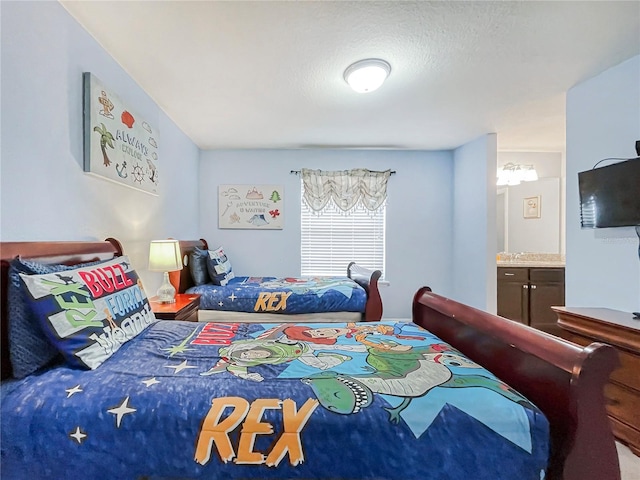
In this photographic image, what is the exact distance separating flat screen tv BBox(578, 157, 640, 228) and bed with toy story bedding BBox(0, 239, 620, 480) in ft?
5.15

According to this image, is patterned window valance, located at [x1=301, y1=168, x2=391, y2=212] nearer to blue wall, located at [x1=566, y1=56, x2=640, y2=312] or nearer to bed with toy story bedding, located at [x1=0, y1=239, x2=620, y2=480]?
blue wall, located at [x1=566, y1=56, x2=640, y2=312]

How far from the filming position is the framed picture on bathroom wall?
414 centimetres

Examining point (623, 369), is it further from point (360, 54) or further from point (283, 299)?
point (360, 54)

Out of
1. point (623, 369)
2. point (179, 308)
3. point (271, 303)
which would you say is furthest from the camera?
point (271, 303)

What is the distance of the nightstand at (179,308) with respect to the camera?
2.13m

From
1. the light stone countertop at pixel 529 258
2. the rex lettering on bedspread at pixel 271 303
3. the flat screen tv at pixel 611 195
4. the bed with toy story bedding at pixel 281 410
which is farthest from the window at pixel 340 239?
the bed with toy story bedding at pixel 281 410

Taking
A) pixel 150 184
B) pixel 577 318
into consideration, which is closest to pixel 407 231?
pixel 577 318

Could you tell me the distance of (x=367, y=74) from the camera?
2121mm

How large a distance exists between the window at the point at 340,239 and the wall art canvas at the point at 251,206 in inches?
16.5

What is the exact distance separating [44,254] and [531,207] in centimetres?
510

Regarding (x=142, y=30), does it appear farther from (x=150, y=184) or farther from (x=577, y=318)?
(x=577, y=318)

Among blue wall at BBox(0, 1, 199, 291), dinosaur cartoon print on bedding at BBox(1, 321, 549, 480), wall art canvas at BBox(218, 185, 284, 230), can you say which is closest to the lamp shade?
blue wall at BBox(0, 1, 199, 291)

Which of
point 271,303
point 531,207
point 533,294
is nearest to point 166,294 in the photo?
point 271,303

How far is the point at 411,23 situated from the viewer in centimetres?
171
